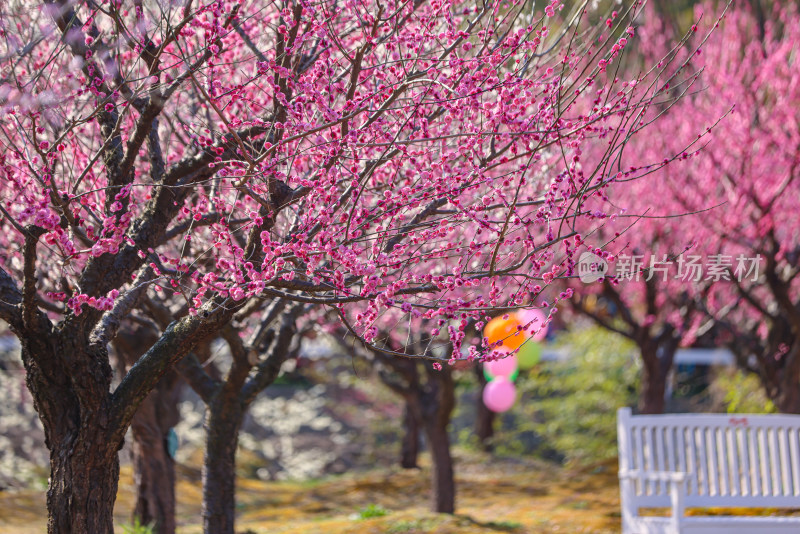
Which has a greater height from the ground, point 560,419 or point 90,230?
point 90,230

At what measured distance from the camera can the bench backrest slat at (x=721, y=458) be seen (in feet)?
20.9

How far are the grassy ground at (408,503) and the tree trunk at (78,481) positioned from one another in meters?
4.14

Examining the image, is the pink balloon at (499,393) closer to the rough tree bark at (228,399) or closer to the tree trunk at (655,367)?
the tree trunk at (655,367)

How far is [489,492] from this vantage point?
12.9 m

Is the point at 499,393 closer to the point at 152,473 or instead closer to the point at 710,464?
the point at 710,464

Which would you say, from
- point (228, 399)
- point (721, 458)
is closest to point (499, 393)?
point (721, 458)

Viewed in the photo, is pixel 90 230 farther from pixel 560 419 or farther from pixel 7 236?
pixel 560 419

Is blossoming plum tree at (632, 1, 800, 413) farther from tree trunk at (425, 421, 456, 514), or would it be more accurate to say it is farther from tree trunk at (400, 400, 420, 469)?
tree trunk at (400, 400, 420, 469)

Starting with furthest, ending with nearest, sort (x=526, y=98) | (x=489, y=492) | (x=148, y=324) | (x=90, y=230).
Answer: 1. (x=489, y=492)
2. (x=148, y=324)
3. (x=526, y=98)
4. (x=90, y=230)

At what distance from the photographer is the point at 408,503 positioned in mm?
12633

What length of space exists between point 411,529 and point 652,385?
16.9ft

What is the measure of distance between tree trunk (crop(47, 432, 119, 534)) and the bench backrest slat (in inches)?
154

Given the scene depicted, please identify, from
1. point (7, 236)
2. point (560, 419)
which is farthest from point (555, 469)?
point (7, 236)

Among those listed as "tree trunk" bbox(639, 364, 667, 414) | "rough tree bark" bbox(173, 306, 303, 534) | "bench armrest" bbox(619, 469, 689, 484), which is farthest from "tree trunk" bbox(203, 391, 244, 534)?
"tree trunk" bbox(639, 364, 667, 414)
